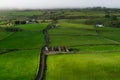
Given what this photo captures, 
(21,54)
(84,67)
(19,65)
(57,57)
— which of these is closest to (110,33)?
(21,54)

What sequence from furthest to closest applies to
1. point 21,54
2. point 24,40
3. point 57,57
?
1. point 24,40
2. point 21,54
3. point 57,57

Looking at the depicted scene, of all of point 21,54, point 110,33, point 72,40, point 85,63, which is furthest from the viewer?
point 110,33

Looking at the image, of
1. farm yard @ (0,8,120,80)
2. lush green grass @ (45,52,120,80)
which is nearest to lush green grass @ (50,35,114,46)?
farm yard @ (0,8,120,80)

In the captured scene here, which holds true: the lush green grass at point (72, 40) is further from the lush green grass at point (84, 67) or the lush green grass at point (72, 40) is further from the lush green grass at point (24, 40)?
the lush green grass at point (84, 67)

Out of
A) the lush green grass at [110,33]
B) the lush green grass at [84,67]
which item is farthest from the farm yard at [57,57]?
the lush green grass at [110,33]

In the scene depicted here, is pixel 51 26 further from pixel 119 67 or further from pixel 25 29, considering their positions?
pixel 119 67

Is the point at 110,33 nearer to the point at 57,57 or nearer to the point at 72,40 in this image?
→ the point at 72,40
